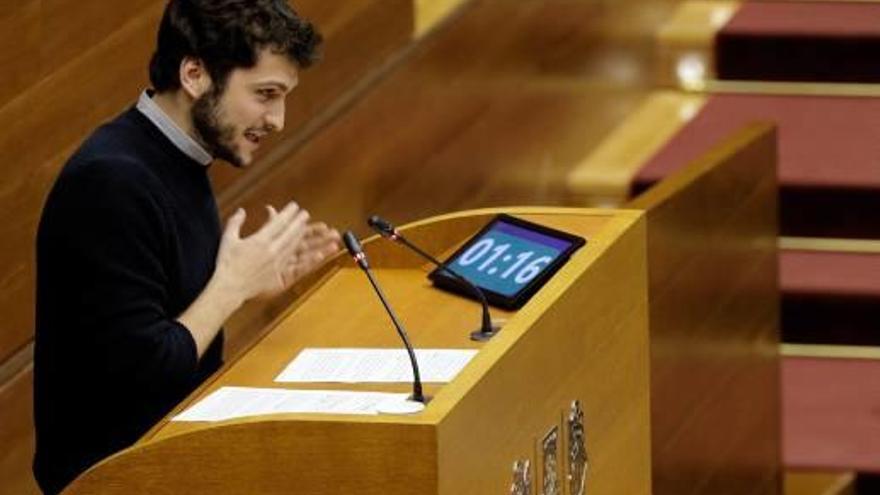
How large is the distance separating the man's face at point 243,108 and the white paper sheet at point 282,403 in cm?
26

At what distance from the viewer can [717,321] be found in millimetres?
3166

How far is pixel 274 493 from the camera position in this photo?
72.3 inches

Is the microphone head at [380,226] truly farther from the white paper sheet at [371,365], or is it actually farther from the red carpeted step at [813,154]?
the red carpeted step at [813,154]

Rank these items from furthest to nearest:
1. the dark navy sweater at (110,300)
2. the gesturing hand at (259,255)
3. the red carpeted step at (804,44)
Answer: the red carpeted step at (804,44) < the gesturing hand at (259,255) < the dark navy sweater at (110,300)

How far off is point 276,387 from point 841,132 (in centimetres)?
216

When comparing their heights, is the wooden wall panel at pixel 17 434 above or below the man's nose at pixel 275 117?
below

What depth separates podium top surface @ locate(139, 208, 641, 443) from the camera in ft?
6.42

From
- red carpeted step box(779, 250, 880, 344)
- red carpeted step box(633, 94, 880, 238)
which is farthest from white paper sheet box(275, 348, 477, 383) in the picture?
red carpeted step box(633, 94, 880, 238)

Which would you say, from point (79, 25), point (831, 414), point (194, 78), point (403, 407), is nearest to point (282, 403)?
point (403, 407)

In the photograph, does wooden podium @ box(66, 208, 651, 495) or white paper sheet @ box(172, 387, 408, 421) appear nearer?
wooden podium @ box(66, 208, 651, 495)

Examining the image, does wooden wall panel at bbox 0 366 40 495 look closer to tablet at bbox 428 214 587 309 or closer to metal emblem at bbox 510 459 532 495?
tablet at bbox 428 214 587 309

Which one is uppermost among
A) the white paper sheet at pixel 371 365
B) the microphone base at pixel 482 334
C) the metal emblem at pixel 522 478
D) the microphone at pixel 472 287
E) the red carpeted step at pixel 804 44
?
the red carpeted step at pixel 804 44

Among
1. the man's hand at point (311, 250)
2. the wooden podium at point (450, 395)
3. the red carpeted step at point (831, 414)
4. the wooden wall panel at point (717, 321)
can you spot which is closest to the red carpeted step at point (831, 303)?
the red carpeted step at point (831, 414)

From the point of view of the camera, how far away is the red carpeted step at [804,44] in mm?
4215
